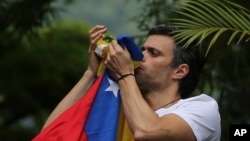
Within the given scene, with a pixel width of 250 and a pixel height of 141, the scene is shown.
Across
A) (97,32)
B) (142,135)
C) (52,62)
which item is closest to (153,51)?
(97,32)

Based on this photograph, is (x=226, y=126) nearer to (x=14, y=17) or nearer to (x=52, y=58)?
(x=14, y=17)

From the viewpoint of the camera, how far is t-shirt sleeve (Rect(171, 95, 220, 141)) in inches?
168

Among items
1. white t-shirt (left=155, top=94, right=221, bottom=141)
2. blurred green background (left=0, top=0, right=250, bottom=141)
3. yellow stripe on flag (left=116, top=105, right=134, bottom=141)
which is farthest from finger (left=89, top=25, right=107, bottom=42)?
blurred green background (left=0, top=0, right=250, bottom=141)

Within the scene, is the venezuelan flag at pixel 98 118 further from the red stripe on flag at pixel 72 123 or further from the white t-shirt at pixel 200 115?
the white t-shirt at pixel 200 115

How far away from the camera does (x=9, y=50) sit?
15.6 metres

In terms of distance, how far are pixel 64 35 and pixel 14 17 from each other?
27.1 feet

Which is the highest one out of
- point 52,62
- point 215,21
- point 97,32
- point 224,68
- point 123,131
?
point 97,32

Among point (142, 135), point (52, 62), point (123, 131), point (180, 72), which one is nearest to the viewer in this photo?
point (142, 135)

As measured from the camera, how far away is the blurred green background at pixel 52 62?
7133 millimetres

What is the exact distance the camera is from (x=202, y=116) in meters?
4.31

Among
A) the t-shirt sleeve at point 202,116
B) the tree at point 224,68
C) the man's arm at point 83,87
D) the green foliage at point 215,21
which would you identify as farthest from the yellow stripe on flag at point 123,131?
the tree at point 224,68

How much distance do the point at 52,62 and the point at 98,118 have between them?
12744mm

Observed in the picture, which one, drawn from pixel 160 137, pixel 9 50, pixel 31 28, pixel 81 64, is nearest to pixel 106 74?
pixel 160 137

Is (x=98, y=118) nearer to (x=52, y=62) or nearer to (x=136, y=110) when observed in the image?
(x=136, y=110)
